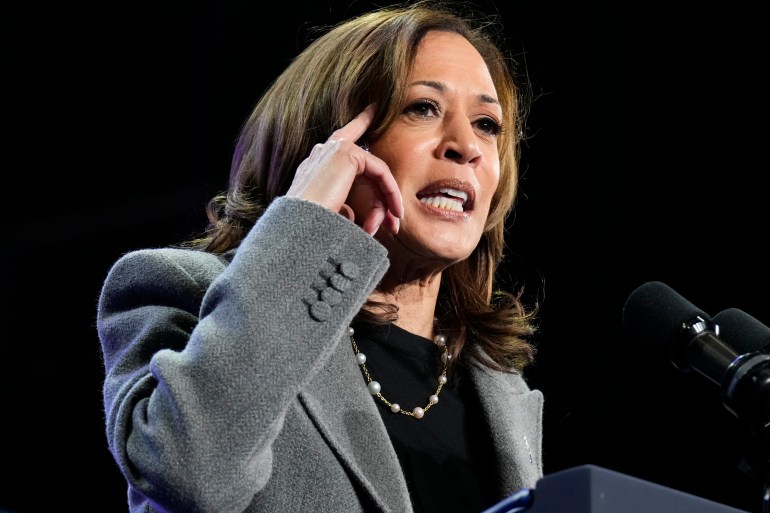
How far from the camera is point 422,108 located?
2105mm

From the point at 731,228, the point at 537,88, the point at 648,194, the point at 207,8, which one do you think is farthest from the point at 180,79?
the point at 731,228

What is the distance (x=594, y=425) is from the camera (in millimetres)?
3598

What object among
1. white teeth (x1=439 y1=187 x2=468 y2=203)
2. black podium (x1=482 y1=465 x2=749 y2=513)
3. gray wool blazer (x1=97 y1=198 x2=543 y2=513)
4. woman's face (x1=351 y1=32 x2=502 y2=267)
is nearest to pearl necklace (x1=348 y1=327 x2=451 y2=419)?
gray wool blazer (x1=97 y1=198 x2=543 y2=513)

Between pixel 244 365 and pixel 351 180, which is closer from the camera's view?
pixel 244 365

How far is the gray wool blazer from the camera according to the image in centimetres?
141

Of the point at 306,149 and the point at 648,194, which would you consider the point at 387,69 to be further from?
the point at 648,194

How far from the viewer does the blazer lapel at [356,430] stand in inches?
64.7

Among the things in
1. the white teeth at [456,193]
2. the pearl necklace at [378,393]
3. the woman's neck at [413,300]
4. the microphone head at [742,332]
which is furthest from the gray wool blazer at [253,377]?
the microphone head at [742,332]

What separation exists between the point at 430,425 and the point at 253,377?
2.14 ft

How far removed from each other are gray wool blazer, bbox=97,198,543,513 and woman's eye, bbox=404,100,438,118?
0.53 metres

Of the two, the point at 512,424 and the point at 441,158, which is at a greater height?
the point at 441,158

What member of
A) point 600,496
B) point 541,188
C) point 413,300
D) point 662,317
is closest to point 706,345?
point 662,317

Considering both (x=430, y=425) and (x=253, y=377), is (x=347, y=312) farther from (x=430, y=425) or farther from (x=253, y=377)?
(x=430, y=425)

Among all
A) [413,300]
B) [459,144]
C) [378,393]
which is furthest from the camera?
[413,300]
